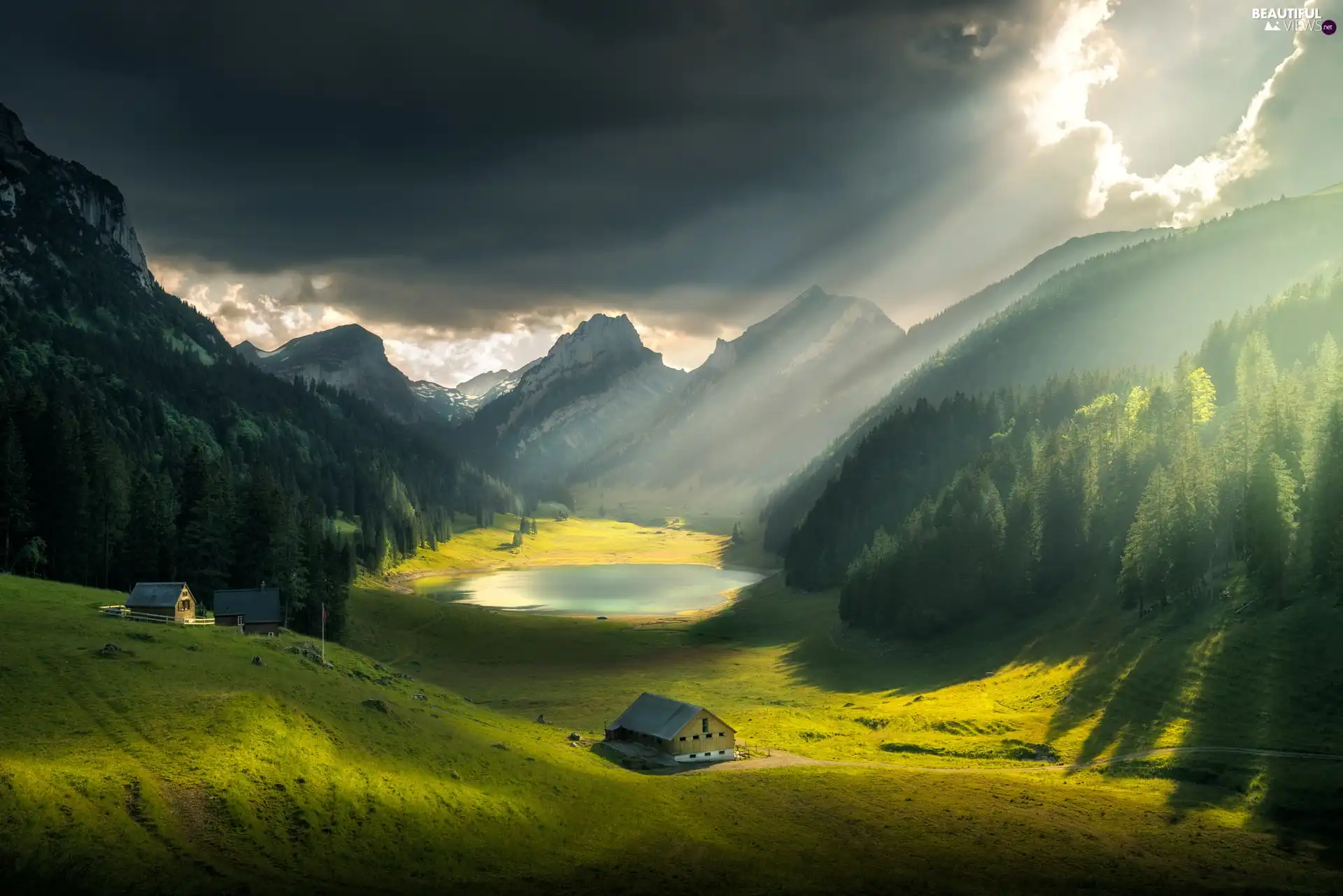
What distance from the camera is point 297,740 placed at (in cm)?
5031

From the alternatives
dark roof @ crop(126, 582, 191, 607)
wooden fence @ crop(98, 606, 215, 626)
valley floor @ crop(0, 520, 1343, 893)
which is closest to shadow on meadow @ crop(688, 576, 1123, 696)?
valley floor @ crop(0, 520, 1343, 893)

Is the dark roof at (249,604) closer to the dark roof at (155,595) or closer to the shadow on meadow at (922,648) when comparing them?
the dark roof at (155,595)

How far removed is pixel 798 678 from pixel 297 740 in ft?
262

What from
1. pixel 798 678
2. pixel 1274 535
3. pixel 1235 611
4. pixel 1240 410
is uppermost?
pixel 1240 410

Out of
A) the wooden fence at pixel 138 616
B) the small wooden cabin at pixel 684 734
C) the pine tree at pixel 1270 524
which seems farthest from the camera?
the pine tree at pixel 1270 524

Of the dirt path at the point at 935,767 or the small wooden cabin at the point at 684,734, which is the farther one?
the small wooden cabin at the point at 684,734

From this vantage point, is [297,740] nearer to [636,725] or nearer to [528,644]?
[636,725]

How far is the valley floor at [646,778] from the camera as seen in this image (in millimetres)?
40125

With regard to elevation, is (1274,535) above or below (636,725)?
above

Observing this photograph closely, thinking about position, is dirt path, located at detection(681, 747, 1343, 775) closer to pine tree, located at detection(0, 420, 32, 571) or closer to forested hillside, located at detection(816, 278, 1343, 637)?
forested hillside, located at detection(816, 278, 1343, 637)

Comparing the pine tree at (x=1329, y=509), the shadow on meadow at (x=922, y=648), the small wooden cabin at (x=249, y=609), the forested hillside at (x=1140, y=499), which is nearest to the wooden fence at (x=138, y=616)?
the small wooden cabin at (x=249, y=609)

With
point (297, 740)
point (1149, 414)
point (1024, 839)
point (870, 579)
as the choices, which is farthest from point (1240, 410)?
point (297, 740)

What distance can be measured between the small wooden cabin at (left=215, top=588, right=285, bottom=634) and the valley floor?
556 cm

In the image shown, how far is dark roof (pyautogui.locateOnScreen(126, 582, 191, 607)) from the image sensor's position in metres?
75.1
